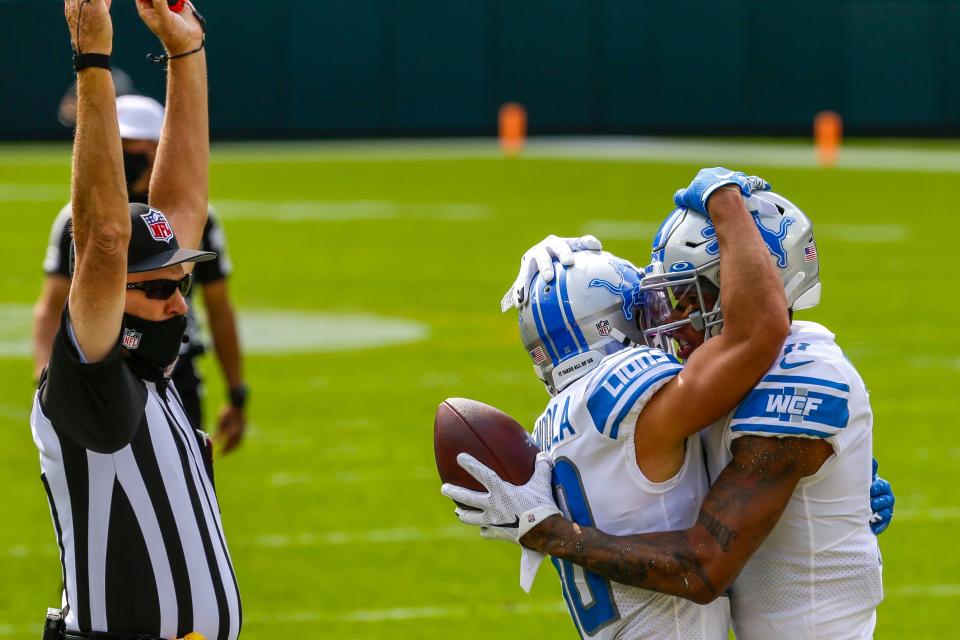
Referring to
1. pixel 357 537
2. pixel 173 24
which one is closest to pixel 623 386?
pixel 173 24

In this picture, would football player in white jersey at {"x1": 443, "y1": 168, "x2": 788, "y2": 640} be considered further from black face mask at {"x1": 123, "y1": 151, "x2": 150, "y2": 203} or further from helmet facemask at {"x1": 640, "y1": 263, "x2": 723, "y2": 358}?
black face mask at {"x1": 123, "y1": 151, "x2": 150, "y2": 203}

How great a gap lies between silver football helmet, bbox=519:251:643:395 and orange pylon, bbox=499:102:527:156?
3129 cm

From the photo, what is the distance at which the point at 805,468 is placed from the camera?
10.8ft

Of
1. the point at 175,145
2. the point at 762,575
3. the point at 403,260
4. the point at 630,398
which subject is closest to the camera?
the point at 630,398

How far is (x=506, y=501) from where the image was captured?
3408 millimetres

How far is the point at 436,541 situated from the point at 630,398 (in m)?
4.77

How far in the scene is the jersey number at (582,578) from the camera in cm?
343

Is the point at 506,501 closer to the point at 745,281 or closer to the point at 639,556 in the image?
the point at 639,556

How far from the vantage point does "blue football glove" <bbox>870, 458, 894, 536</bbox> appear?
3695 millimetres

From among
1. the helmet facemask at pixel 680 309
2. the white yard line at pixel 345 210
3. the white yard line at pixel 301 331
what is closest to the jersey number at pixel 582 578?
the helmet facemask at pixel 680 309

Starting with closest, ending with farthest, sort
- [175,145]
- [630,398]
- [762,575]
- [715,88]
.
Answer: [630,398]
[762,575]
[175,145]
[715,88]

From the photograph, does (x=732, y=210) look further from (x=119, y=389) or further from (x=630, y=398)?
(x=119, y=389)

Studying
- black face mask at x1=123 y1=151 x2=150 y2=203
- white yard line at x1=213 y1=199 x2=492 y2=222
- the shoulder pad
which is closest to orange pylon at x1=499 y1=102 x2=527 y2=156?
white yard line at x1=213 y1=199 x2=492 y2=222

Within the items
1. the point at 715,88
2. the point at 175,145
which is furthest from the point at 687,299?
the point at 715,88
